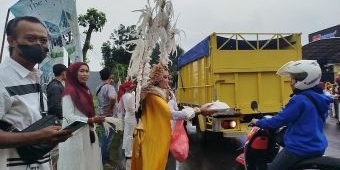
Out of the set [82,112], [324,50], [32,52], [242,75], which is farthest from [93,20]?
[324,50]

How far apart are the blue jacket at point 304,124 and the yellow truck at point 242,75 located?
470 centimetres

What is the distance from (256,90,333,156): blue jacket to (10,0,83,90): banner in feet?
13.7

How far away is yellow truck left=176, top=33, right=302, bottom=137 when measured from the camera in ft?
28.6

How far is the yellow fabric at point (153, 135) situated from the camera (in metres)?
4.61

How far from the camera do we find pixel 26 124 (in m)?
2.15

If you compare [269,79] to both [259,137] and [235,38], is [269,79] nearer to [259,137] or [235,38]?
[235,38]

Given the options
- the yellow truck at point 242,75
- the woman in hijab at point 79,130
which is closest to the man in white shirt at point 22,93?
the woman in hijab at point 79,130

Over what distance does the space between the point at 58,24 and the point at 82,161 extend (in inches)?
127

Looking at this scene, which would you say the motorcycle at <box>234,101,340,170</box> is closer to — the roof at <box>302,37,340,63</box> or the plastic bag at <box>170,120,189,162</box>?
the plastic bag at <box>170,120,189,162</box>

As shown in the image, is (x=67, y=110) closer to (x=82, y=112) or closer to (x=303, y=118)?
(x=82, y=112)

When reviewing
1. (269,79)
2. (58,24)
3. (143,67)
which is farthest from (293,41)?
(143,67)

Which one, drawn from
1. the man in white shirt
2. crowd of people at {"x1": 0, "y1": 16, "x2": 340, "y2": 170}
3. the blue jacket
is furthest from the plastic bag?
the man in white shirt

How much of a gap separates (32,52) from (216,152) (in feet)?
24.1

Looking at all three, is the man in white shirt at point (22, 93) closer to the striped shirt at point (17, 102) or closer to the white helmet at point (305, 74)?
the striped shirt at point (17, 102)
